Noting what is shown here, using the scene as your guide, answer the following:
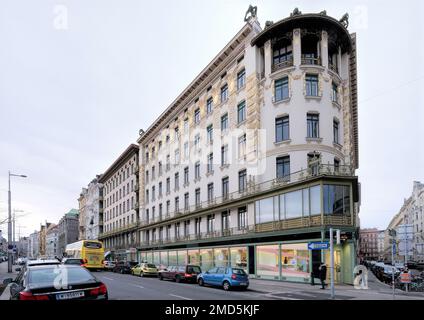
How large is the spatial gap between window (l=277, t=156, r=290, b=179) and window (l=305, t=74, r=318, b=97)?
550 cm

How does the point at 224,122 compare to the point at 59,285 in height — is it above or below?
above

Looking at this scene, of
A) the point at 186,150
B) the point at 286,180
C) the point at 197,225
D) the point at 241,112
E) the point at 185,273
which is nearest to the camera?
the point at 185,273

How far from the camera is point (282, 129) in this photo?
105ft

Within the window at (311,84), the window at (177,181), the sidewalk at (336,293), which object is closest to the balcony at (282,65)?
the window at (311,84)

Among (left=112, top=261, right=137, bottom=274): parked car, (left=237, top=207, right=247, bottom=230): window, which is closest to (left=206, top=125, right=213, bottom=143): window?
(left=237, top=207, right=247, bottom=230): window

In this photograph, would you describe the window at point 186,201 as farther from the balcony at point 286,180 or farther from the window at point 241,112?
the window at point 241,112

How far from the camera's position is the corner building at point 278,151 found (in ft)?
91.3

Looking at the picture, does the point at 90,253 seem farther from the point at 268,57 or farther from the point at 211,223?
the point at 268,57

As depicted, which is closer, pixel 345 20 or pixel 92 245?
pixel 345 20

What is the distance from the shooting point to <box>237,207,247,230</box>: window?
116ft

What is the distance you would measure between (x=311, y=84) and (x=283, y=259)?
13.9 meters

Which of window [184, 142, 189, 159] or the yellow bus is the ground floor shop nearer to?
the yellow bus

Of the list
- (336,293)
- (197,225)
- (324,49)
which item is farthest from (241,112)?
(336,293)
